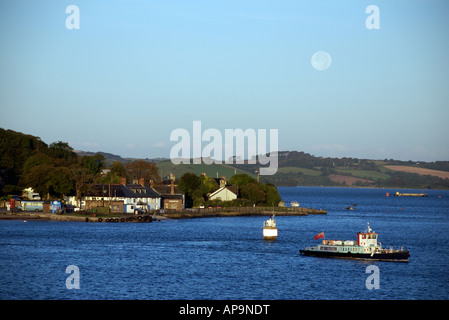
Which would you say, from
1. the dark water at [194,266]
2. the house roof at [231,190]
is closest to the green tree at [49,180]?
the dark water at [194,266]

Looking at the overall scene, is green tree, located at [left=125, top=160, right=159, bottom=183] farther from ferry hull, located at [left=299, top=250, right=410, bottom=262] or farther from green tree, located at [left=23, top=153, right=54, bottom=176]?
ferry hull, located at [left=299, top=250, right=410, bottom=262]

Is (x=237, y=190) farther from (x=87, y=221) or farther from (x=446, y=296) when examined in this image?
(x=446, y=296)

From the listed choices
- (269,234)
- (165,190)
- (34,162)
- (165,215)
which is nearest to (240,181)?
(165,190)

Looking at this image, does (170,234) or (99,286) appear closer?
(99,286)

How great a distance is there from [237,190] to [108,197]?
136 ft

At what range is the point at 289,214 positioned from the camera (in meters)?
149

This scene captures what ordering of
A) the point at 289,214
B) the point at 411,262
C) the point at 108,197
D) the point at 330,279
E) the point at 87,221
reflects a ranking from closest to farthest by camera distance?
the point at 330,279
the point at 411,262
the point at 87,221
the point at 108,197
the point at 289,214

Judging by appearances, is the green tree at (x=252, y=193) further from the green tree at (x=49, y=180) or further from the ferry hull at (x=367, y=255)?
the ferry hull at (x=367, y=255)

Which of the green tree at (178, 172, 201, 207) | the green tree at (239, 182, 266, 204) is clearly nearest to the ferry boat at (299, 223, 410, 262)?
the green tree at (178, 172, 201, 207)

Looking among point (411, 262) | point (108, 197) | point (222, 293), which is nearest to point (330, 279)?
point (222, 293)

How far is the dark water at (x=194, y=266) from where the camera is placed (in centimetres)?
4841

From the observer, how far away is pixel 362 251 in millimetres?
67375

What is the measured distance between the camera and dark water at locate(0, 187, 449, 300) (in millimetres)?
48406
